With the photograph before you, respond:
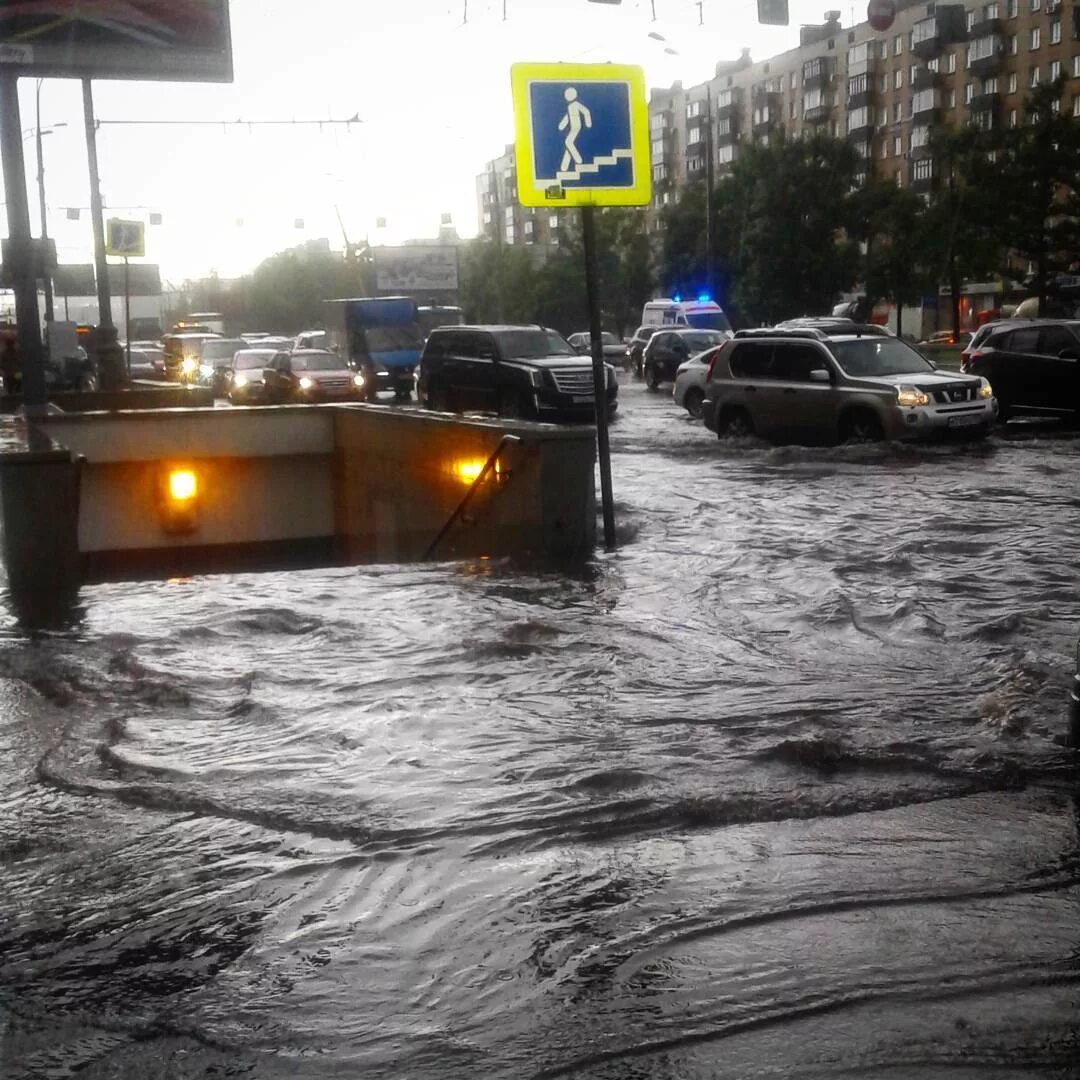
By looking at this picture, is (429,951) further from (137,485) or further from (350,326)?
(350,326)

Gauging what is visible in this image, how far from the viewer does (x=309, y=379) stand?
37.2 m

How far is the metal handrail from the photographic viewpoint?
11.3 metres

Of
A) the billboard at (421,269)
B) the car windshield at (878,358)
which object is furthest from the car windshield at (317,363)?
the billboard at (421,269)

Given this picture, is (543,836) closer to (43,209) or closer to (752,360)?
(752,360)

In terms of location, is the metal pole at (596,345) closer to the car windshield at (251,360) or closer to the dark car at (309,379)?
the dark car at (309,379)

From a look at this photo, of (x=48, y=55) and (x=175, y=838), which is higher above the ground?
(x=48, y=55)

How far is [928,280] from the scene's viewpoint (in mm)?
56875

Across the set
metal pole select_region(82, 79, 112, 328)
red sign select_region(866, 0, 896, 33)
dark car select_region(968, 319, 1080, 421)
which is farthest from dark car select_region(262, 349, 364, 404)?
dark car select_region(968, 319, 1080, 421)

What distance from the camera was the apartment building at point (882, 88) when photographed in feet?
250

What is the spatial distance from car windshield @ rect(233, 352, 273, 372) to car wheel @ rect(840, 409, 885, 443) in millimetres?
22950

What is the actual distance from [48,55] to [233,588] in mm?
13576

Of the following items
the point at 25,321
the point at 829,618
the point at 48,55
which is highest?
the point at 48,55

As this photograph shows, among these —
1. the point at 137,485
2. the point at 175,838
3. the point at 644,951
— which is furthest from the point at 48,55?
the point at 644,951

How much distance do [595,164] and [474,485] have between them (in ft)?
9.11
